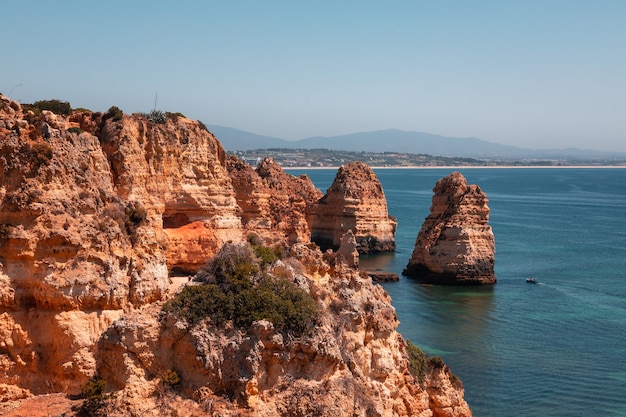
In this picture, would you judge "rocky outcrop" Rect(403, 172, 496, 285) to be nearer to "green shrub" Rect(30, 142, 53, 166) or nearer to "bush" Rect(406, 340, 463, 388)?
"bush" Rect(406, 340, 463, 388)

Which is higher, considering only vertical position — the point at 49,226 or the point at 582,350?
the point at 49,226

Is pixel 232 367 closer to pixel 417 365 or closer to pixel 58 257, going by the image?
pixel 58 257

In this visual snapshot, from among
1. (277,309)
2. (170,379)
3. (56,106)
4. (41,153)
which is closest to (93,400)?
(170,379)

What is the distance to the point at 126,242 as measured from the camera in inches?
730

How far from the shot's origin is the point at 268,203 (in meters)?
56.3

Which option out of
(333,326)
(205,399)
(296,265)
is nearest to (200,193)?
(296,265)

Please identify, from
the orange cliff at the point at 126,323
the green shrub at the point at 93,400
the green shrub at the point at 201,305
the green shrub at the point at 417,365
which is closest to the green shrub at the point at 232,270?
the green shrub at the point at 201,305

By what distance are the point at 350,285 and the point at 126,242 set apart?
6.02m

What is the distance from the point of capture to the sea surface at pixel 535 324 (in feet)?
102

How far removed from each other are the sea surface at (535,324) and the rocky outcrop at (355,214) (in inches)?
127

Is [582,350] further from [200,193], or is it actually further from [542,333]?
[200,193]

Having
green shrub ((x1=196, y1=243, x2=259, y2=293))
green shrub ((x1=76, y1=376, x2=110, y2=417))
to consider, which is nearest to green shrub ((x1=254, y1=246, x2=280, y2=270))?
green shrub ((x1=196, y1=243, x2=259, y2=293))

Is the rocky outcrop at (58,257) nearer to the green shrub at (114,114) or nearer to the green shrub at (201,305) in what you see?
the green shrub at (201,305)

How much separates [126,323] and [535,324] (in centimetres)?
3485
